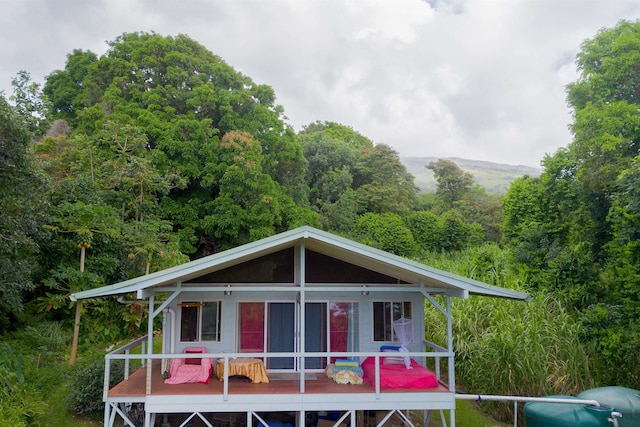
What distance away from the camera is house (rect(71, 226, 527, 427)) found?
7844mm

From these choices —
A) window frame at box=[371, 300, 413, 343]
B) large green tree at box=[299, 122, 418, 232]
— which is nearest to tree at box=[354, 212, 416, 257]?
large green tree at box=[299, 122, 418, 232]

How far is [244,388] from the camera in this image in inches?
307

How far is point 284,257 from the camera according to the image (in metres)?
9.05

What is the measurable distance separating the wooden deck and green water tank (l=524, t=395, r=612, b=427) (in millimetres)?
2045

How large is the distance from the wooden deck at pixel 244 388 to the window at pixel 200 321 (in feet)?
→ 3.08

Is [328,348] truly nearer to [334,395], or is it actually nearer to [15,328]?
[334,395]

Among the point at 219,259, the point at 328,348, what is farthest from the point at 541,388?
the point at 219,259

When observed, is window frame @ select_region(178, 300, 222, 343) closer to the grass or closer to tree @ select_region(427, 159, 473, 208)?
the grass

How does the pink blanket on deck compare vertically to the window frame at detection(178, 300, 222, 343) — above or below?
below

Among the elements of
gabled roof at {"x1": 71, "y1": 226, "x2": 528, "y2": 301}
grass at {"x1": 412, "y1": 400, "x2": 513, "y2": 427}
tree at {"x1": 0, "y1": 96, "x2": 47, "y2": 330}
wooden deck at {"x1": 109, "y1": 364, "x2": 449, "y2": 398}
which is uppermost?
tree at {"x1": 0, "y1": 96, "x2": 47, "y2": 330}

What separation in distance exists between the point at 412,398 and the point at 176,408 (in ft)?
13.0

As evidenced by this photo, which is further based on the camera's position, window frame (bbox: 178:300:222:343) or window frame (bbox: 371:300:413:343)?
window frame (bbox: 371:300:413:343)

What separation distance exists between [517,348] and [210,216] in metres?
13.3

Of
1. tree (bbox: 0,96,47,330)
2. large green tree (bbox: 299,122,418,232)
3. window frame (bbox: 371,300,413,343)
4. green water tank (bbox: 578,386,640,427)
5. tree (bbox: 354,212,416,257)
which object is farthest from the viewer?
large green tree (bbox: 299,122,418,232)
